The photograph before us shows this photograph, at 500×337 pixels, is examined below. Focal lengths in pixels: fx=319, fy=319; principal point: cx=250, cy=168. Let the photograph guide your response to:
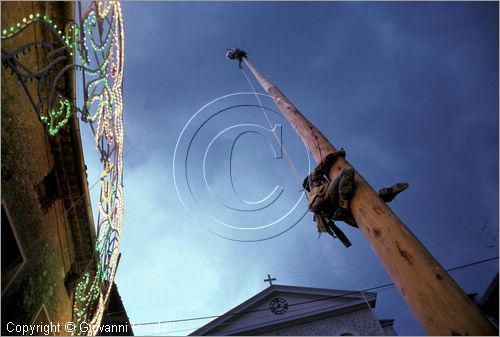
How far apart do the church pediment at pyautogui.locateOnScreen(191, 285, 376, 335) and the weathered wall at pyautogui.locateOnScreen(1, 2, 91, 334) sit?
1106 cm

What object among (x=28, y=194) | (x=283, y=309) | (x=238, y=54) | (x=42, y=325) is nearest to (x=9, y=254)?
(x=28, y=194)

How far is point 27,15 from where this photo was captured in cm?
446

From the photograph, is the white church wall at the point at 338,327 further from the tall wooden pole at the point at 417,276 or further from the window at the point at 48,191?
the tall wooden pole at the point at 417,276

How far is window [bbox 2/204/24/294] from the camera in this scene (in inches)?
162

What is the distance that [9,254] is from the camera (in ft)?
14.2

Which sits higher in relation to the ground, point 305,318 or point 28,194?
point 305,318

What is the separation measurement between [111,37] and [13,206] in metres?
3.33

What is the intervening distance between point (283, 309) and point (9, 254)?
1372cm

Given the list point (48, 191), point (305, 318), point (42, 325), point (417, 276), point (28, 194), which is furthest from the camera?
point (305, 318)

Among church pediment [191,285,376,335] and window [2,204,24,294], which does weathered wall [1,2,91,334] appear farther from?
church pediment [191,285,376,335]

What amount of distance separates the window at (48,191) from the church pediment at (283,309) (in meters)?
11.7

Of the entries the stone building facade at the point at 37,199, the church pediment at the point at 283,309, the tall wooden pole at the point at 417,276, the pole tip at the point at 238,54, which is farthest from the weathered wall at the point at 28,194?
the church pediment at the point at 283,309

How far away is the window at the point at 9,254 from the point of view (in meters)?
4.12

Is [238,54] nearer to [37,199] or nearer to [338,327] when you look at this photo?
[37,199]
